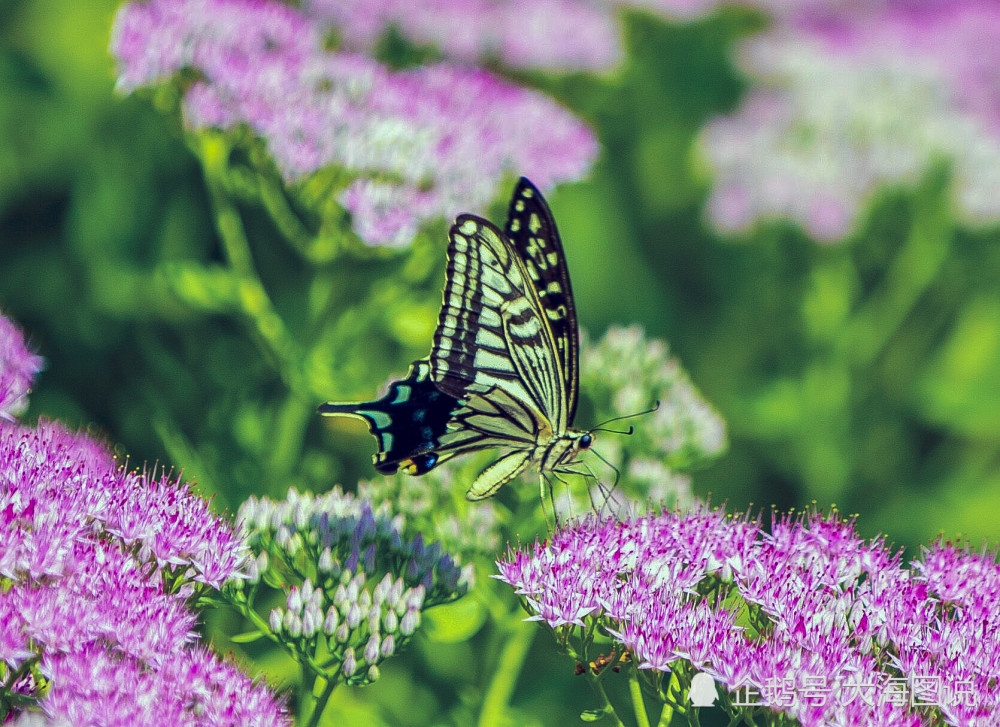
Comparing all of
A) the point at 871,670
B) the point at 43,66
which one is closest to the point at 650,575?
the point at 871,670

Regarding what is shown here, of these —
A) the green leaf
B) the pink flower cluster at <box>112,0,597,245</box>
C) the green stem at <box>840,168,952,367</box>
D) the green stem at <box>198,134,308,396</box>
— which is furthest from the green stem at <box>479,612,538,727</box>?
the green stem at <box>840,168,952,367</box>

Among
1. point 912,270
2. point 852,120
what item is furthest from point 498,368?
point 852,120

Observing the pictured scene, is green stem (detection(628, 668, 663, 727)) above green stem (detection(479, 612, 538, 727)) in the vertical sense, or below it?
below

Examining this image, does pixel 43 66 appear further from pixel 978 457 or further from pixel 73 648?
pixel 978 457

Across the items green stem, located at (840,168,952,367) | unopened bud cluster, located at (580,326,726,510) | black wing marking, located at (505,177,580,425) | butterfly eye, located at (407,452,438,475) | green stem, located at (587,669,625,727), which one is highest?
green stem, located at (840,168,952,367)

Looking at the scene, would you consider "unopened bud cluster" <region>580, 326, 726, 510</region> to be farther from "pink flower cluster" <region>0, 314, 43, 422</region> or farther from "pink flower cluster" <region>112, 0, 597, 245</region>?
"pink flower cluster" <region>0, 314, 43, 422</region>

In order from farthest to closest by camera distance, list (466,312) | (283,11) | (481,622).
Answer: (283,11), (481,622), (466,312)
